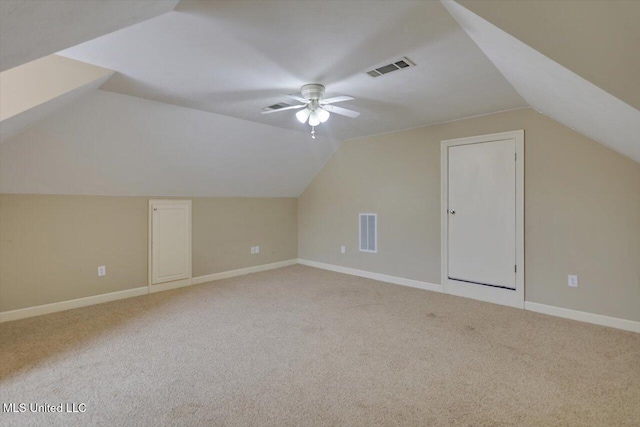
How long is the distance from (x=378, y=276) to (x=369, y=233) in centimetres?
67

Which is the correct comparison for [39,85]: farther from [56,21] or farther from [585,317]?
[585,317]

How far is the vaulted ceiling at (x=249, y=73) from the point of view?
4.39 feet

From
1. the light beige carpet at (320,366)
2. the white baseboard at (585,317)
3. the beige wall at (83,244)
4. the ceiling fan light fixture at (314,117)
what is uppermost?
the ceiling fan light fixture at (314,117)

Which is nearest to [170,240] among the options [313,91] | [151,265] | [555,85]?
[151,265]

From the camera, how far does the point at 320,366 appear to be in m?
2.35

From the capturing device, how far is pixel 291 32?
1911 millimetres

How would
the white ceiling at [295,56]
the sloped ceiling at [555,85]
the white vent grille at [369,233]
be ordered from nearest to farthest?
the sloped ceiling at [555,85]
the white ceiling at [295,56]
the white vent grille at [369,233]

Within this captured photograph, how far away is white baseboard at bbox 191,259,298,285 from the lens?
15.7 ft

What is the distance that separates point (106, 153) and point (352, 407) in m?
3.43

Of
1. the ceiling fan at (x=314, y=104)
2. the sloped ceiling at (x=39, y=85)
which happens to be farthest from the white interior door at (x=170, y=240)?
the ceiling fan at (x=314, y=104)

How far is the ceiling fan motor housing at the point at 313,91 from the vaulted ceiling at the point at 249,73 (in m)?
0.06

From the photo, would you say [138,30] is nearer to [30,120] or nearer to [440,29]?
[30,120]

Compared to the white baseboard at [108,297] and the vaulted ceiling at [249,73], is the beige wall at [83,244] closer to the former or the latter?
the white baseboard at [108,297]

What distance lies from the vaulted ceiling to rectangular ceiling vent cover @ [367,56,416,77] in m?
0.07
